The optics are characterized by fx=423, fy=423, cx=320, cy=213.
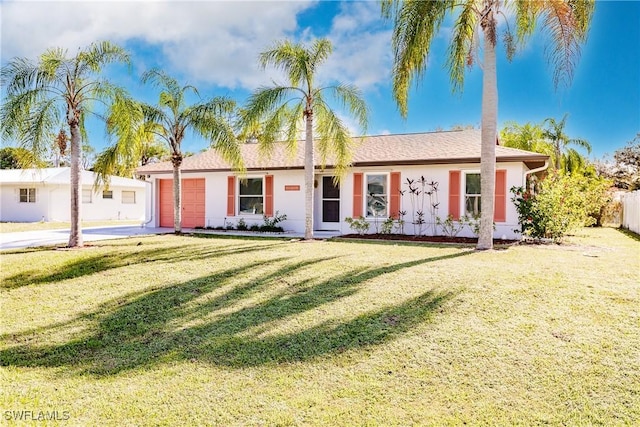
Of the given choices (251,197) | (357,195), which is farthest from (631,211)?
(251,197)

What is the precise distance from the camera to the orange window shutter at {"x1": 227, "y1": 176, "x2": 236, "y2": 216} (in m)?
17.7

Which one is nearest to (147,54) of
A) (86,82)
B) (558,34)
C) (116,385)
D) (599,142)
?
(86,82)

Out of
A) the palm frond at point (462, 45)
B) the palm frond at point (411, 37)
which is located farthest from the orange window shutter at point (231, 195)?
the palm frond at point (462, 45)

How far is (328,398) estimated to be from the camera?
3.95m

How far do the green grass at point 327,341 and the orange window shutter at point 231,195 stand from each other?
862 cm

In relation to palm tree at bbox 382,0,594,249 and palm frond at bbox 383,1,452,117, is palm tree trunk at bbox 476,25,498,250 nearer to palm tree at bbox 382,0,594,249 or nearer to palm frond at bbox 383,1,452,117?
palm tree at bbox 382,0,594,249

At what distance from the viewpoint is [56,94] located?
11367 mm

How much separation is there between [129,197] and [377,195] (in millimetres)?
21165

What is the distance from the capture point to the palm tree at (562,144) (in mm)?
26422

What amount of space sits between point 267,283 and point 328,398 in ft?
12.4

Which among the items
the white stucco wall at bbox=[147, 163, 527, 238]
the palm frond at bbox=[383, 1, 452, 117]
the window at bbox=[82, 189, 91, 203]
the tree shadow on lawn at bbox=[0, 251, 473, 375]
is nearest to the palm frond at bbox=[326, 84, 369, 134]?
the palm frond at bbox=[383, 1, 452, 117]

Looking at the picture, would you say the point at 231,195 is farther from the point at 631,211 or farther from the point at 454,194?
the point at 631,211

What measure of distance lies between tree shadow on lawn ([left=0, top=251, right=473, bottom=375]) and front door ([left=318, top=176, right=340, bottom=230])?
9163 mm

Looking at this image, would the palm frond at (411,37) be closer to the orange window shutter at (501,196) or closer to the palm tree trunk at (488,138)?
the palm tree trunk at (488,138)
